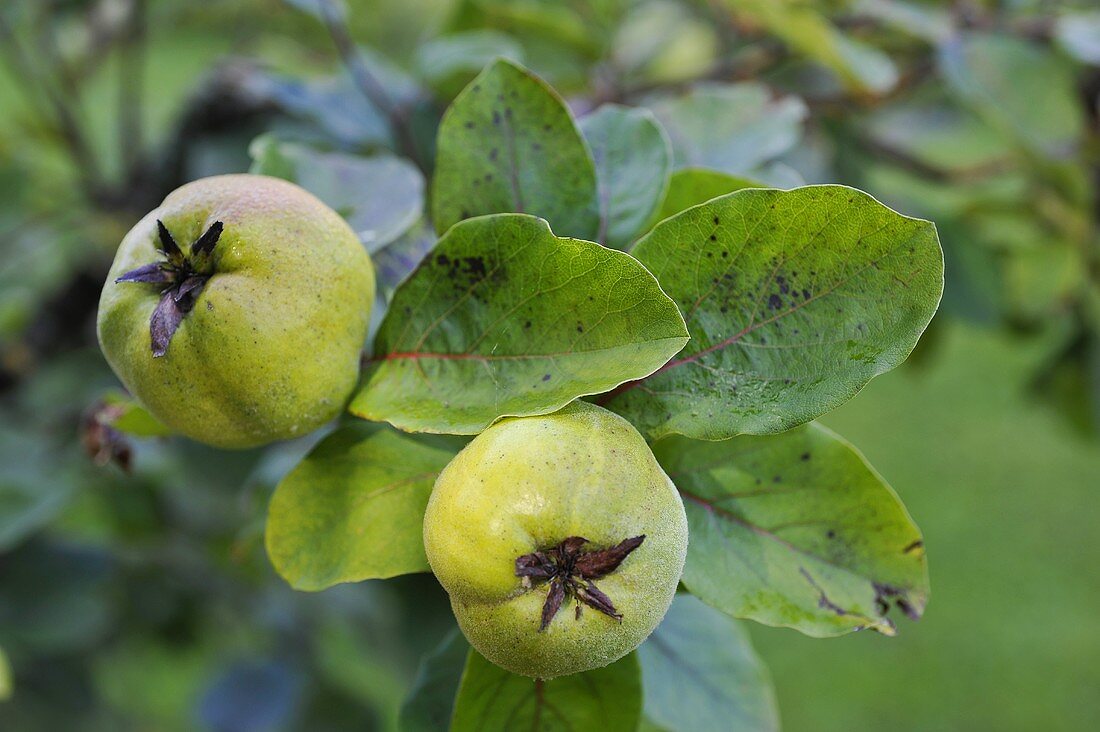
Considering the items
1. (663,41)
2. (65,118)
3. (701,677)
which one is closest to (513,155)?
(701,677)

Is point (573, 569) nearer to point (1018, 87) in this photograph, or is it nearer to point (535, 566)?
point (535, 566)

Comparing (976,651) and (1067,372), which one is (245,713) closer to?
(1067,372)

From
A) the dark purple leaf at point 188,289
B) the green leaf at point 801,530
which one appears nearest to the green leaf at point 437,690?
the green leaf at point 801,530

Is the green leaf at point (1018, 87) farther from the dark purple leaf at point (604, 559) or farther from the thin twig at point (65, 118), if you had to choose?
the thin twig at point (65, 118)

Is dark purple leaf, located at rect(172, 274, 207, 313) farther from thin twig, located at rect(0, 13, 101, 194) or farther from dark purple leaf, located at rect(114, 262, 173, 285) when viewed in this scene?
thin twig, located at rect(0, 13, 101, 194)

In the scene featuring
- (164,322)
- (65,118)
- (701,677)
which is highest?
(164,322)

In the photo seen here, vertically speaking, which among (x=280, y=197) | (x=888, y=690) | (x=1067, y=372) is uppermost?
(x=280, y=197)

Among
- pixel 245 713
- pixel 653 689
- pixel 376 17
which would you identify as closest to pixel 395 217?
pixel 653 689
